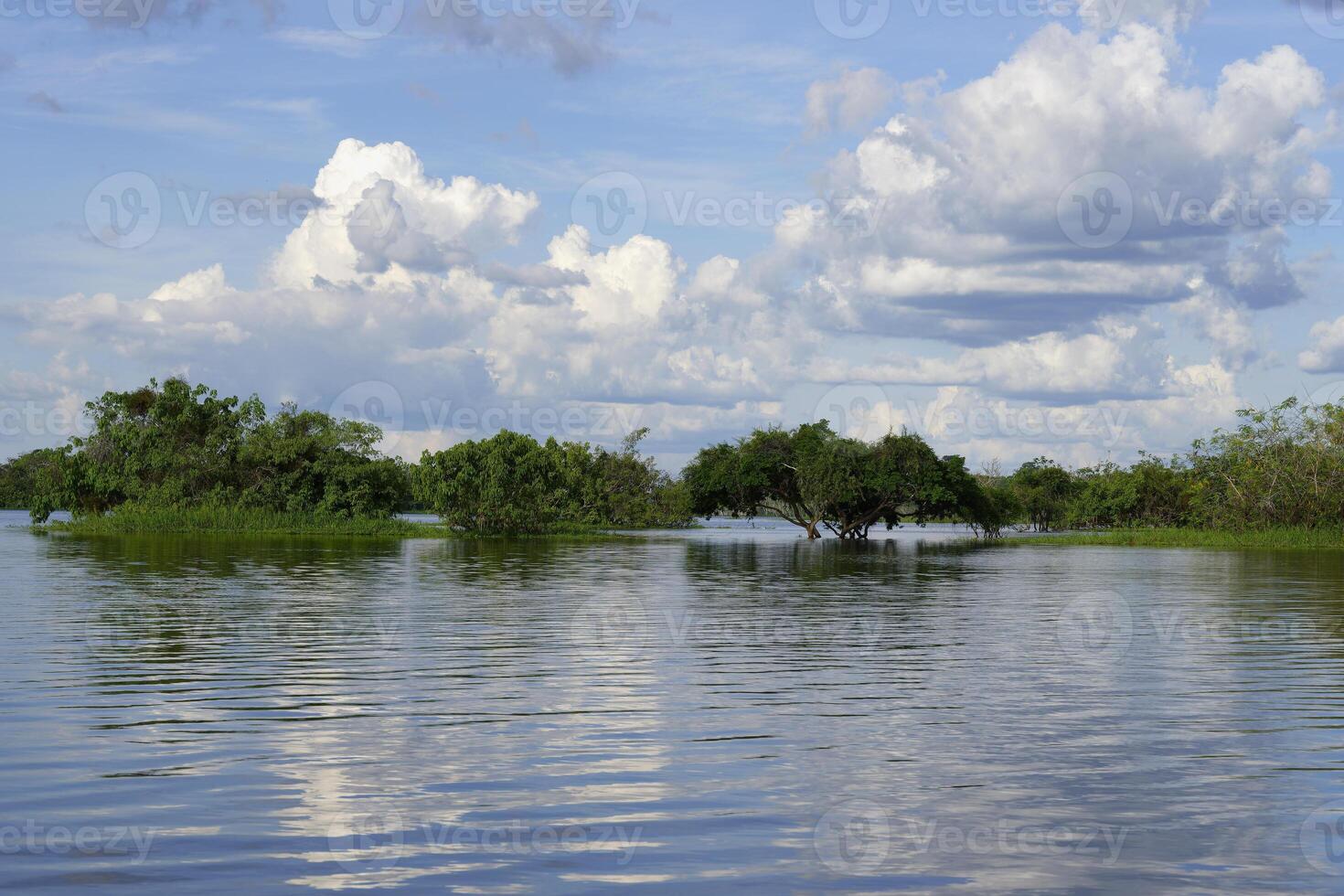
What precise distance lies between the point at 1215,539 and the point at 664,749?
76.5 metres

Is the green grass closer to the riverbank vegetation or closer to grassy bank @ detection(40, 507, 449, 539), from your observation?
grassy bank @ detection(40, 507, 449, 539)

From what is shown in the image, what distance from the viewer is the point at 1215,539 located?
82188mm

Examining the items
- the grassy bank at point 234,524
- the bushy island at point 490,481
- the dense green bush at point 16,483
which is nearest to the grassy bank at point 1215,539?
the bushy island at point 490,481

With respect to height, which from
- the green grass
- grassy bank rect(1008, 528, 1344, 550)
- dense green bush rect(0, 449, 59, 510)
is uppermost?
dense green bush rect(0, 449, 59, 510)

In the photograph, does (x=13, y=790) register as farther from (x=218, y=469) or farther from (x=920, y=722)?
(x=218, y=469)

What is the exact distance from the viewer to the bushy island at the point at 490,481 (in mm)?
80875

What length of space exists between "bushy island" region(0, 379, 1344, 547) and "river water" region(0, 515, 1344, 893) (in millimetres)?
50493

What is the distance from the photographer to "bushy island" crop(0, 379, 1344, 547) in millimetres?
80875

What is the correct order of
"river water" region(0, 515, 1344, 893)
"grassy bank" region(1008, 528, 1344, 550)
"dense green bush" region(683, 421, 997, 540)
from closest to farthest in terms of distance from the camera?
1. "river water" region(0, 515, 1344, 893)
2. "grassy bank" region(1008, 528, 1344, 550)
3. "dense green bush" region(683, 421, 997, 540)

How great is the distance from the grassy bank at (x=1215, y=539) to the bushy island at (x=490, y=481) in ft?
0.46

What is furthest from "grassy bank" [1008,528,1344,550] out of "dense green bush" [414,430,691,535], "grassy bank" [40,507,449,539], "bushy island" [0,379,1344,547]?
"grassy bank" [40,507,449,539]

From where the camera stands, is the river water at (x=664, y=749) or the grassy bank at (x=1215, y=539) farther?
the grassy bank at (x=1215, y=539)

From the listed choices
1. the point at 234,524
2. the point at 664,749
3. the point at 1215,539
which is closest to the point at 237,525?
the point at 234,524

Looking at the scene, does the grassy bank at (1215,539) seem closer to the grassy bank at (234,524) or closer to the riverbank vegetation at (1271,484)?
the riverbank vegetation at (1271,484)
